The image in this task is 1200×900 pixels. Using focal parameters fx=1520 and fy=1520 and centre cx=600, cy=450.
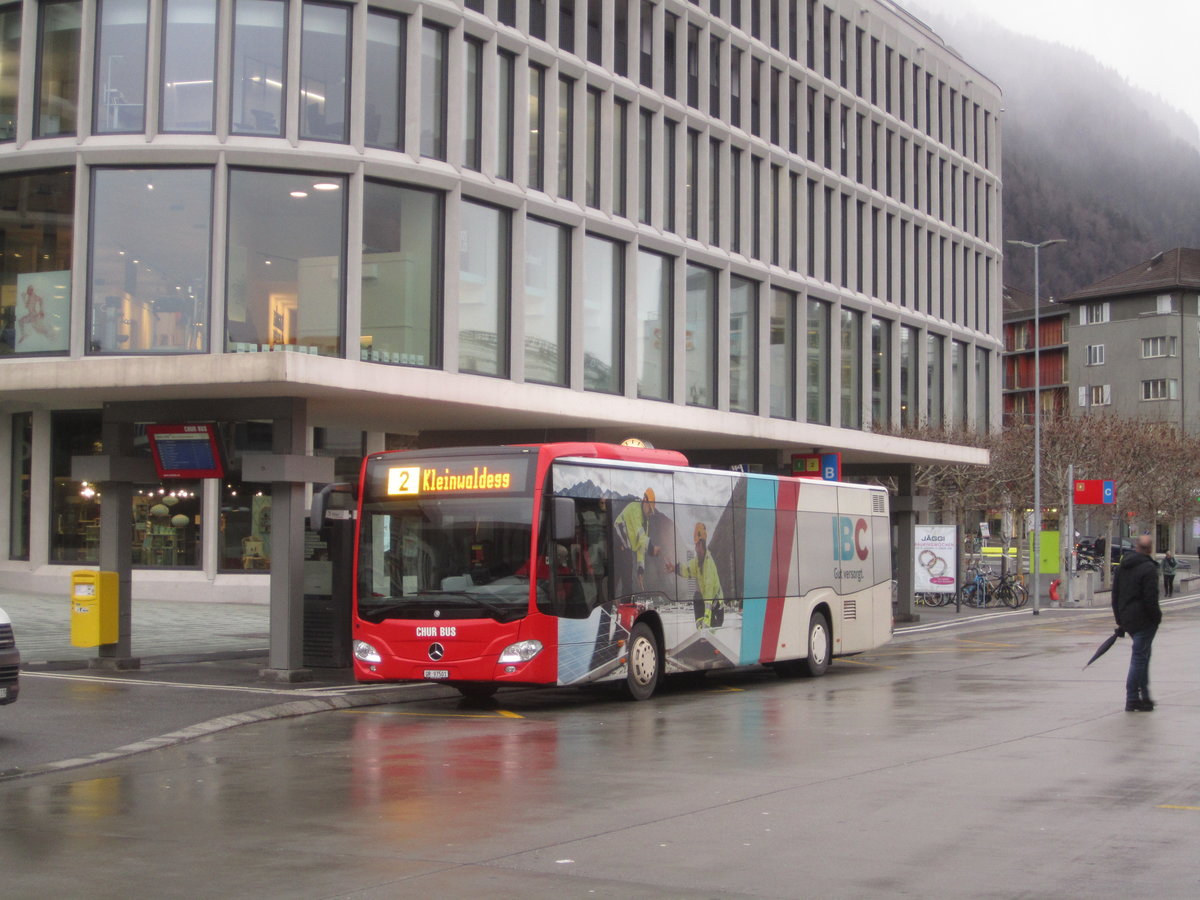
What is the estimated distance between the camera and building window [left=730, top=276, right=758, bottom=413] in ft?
111

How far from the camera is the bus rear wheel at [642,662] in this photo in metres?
17.9

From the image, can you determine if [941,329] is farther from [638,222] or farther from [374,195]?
[374,195]

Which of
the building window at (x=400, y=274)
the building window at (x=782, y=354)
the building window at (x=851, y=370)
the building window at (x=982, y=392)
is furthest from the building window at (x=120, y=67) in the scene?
the building window at (x=982, y=392)

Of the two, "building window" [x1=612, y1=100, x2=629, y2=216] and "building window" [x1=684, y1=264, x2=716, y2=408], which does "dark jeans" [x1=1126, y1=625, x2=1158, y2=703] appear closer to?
"building window" [x1=612, y1=100, x2=629, y2=216]

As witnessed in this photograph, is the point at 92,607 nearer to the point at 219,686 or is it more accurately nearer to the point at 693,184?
the point at 219,686

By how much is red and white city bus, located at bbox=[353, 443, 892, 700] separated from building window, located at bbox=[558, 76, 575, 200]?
9488 millimetres

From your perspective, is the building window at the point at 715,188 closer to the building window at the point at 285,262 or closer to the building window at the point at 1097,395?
the building window at the point at 285,262

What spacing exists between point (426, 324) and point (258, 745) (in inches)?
422

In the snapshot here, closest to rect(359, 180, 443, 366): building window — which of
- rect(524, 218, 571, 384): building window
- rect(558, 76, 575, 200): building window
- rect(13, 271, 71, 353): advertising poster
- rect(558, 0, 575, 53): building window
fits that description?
rect(524, 218, 571, 384): building window

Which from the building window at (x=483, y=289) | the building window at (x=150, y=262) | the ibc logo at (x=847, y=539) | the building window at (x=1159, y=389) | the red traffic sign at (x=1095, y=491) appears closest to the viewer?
the building window at (x=150, y=262)

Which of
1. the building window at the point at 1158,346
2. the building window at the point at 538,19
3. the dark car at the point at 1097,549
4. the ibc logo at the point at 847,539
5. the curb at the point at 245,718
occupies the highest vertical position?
the building window at the point at 1158,346

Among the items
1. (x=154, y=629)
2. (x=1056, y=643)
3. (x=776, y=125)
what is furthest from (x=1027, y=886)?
(x=776, y=125)

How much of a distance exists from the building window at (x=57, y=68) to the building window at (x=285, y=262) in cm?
281

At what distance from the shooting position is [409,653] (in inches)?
664
